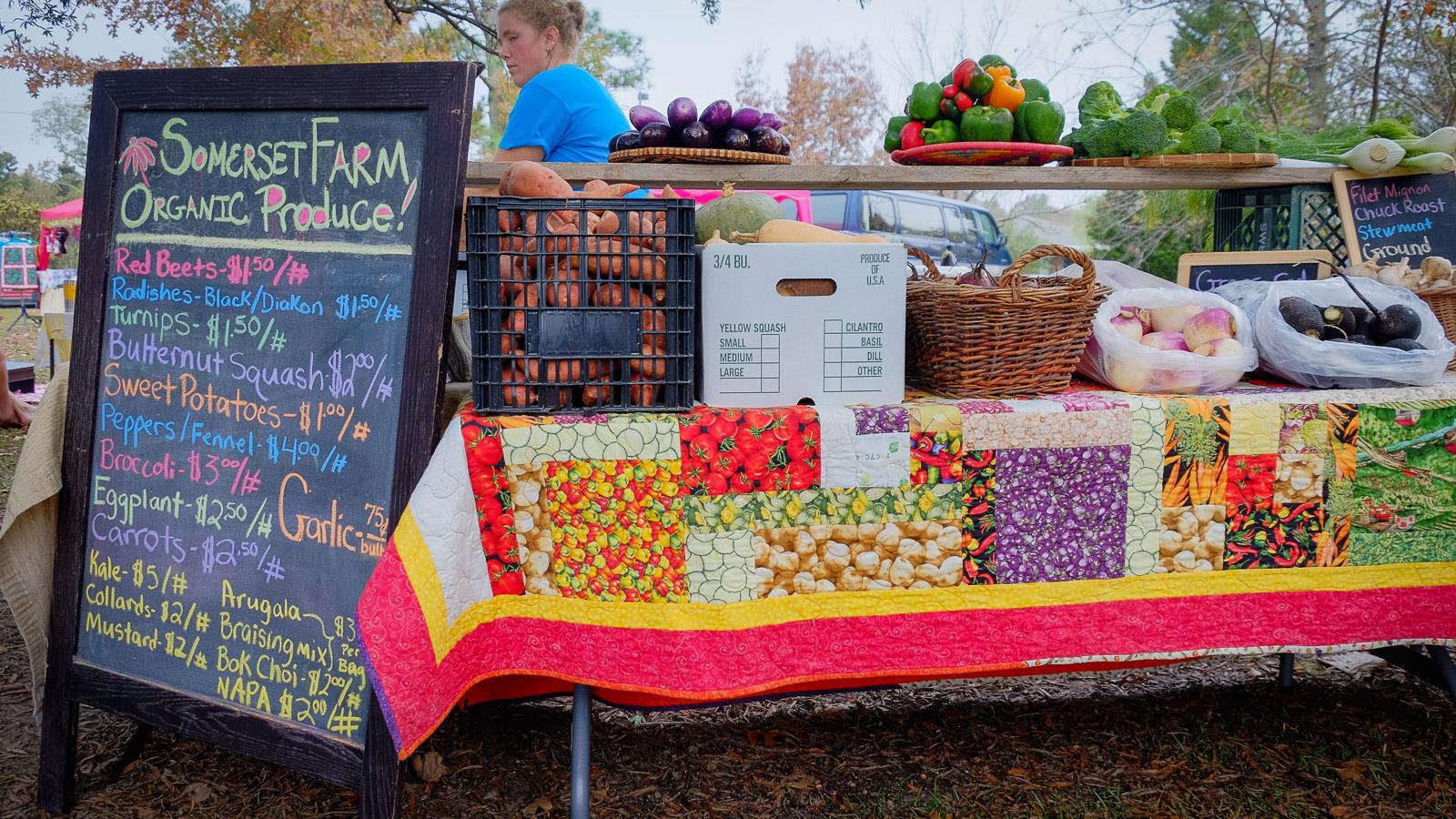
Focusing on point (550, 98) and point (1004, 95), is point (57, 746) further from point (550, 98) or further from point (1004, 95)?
point (1004, 95)

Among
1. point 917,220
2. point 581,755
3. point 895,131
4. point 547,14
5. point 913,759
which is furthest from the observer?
point 917,220

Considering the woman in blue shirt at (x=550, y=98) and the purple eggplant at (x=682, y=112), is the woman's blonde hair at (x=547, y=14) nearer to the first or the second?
the woman in blue shirt at (x=550, y=98)

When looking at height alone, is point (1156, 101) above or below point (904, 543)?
above

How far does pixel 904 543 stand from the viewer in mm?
1829

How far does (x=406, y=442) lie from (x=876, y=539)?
0.87 m

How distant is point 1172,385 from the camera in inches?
80.7

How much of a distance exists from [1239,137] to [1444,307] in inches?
29.7

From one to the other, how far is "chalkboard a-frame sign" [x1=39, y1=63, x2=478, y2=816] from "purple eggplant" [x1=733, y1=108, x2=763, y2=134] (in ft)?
3.85

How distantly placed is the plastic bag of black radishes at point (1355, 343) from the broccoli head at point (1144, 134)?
2.28 ft

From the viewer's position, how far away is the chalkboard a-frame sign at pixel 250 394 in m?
1.76

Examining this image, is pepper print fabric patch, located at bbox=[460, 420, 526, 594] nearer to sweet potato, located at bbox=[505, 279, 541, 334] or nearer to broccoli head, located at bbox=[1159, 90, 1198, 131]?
sweet potato, located at bbox=[505, 279, 541, 334]

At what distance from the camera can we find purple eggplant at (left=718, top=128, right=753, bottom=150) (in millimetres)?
2754

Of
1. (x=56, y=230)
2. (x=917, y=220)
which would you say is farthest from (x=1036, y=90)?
(x=56, y=230)

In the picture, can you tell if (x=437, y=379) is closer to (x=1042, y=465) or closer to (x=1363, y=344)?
(x=1042, y=465)
